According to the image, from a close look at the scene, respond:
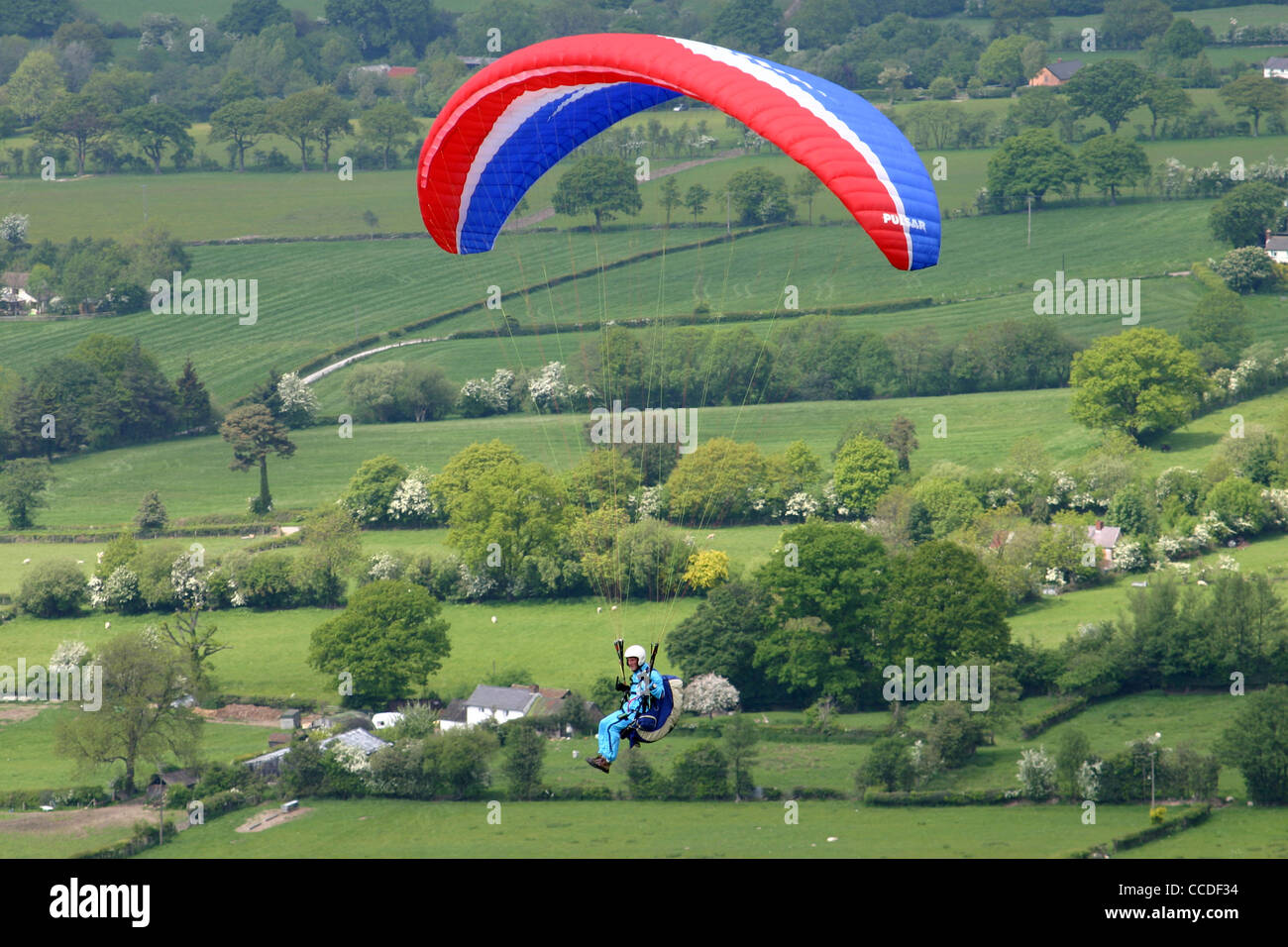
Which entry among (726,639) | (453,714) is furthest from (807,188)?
(453,714)

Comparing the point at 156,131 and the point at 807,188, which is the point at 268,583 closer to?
→ the point at 807,188

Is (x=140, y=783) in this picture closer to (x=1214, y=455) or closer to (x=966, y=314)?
(x=1214, y=455)

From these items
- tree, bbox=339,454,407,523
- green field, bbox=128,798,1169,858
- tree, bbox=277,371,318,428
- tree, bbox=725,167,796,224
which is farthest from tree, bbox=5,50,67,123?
green field, bbox=128,798,1169,858

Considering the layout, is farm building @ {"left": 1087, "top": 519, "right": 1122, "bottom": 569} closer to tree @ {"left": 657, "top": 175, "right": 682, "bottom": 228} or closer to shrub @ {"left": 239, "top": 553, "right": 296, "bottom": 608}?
shrub @ {"left": 239, "top": 553, "right": 296, "bottom": 608}

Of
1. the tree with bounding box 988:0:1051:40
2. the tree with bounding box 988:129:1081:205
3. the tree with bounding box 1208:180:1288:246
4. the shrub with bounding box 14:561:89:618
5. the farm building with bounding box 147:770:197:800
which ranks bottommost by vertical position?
the farm building with bounding box 147:770:197:800

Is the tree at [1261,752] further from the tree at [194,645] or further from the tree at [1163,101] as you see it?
the tree at [1163,101]

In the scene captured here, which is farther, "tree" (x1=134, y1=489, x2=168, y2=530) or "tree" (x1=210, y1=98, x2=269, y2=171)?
"tree" (x1=210, y1=98, x2=269, y2=171)
